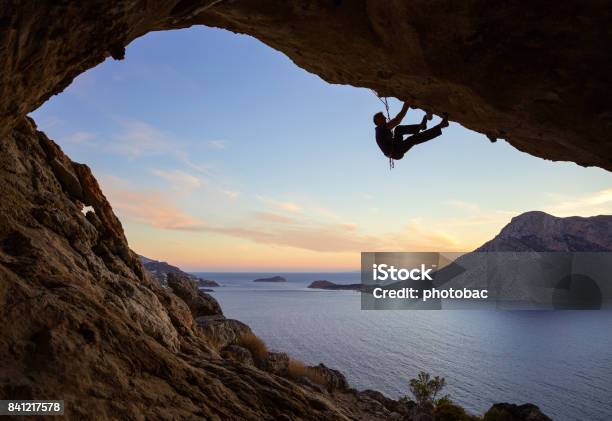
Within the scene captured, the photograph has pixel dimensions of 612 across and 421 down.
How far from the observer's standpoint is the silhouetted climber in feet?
36.4

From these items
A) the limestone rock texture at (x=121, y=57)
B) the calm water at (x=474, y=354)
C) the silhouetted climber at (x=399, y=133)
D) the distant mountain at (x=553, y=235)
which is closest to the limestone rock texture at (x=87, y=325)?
the limestone rock texture at (x=121, y=57)

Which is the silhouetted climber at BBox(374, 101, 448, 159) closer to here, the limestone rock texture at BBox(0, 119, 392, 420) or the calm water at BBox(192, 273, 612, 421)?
the limestone rock texture at BBox(0, 119, 392, 420)

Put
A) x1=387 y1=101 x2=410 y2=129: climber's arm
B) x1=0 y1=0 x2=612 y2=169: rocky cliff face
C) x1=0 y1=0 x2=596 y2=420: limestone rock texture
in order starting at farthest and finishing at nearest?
x1=387 y1=101 x2=410 y2=129: climber's arm, x1=0 y1=0 x2=596 y2=420: limestone rock texture, x1=0 y1=0 x2=612 y2=169: rocky cliff face

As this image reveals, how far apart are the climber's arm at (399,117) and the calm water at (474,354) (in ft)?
110

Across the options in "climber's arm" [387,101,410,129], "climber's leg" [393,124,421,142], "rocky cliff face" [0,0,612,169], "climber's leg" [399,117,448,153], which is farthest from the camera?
"climber's leg" [393,124,421,142]

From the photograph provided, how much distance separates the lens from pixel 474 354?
205 ft

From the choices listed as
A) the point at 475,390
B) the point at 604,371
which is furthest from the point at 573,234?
the point at 475,390

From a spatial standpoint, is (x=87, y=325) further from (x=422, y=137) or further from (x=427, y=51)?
(x=422, y=137)

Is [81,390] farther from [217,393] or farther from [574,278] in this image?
[574,278]

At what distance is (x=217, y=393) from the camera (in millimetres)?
7250

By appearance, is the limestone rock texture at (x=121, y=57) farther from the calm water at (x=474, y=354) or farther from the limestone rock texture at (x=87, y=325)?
the calm water at (x=474, y=354)

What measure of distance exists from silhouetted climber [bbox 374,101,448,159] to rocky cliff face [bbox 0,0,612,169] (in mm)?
612

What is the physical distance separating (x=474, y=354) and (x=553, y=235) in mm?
118393

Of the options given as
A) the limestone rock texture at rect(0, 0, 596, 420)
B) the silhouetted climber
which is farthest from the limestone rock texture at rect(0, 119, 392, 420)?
the silhouetted climber
